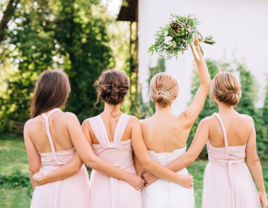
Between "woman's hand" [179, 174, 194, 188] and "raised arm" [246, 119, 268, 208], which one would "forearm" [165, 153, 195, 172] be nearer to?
"woman's hand" [179, 174, 194, 188]

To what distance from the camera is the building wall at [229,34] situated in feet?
25.7

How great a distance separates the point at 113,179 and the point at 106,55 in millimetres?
12463

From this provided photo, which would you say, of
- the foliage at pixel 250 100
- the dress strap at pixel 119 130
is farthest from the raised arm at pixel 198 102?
the foliage at pixel 250 100

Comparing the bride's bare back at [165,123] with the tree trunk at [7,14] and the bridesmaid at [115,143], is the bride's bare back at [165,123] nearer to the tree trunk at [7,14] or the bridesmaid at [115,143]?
the bridesmaid at [115,143]

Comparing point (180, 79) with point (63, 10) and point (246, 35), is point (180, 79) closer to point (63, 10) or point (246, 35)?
point (246, 35)

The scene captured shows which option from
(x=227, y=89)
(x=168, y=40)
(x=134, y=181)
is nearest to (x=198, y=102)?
(x=227, y=89)

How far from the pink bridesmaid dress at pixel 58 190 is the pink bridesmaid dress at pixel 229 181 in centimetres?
130

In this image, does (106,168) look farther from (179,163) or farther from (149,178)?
(179,163)

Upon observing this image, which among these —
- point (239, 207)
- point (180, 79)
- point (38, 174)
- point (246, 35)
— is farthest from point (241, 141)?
point (246, 35)

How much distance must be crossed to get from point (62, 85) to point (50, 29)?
1208 centimetres

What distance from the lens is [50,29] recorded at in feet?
43.9

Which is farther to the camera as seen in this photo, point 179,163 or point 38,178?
point 179,163

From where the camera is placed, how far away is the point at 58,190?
2408 millimetres

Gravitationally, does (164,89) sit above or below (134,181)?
above
